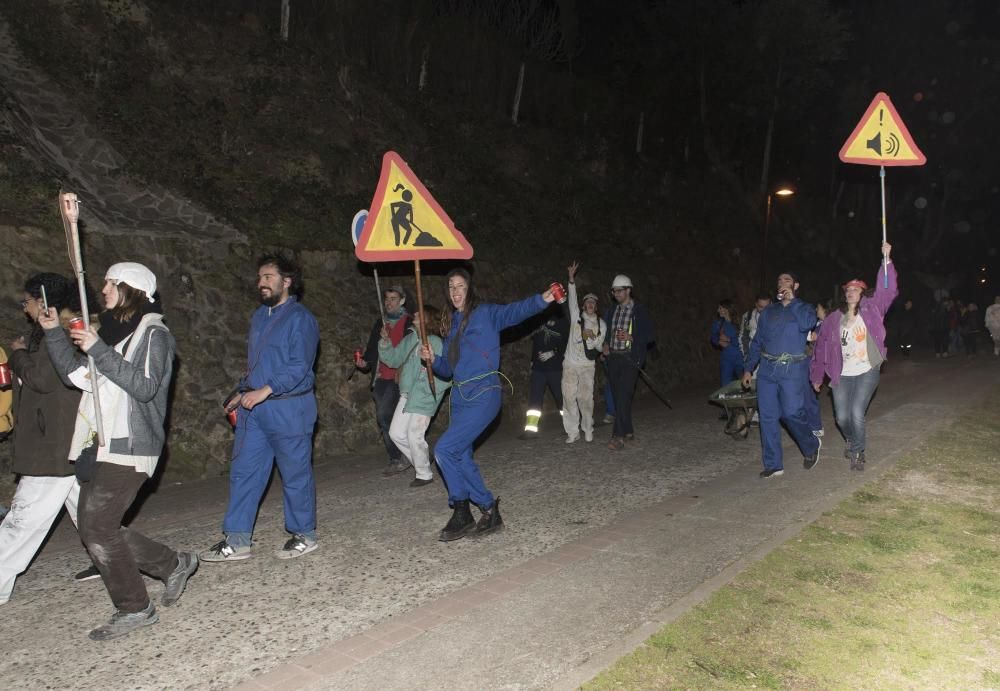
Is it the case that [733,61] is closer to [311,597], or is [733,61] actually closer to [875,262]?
[875,262]

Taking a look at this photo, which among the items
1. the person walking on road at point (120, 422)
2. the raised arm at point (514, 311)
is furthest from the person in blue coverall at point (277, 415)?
the raised arm at point (514, 311)

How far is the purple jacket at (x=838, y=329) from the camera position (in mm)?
7812

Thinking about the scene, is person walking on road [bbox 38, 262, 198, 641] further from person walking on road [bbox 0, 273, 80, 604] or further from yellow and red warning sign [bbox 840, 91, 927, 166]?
yellow and red warning sign [bbox 840, 91, 927, 166]

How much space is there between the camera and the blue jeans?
7.82 m

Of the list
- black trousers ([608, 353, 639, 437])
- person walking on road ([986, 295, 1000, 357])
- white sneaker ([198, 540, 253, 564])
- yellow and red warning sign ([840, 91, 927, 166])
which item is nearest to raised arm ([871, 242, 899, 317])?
yellow and red warning sign ([840, 91, 927, 166])

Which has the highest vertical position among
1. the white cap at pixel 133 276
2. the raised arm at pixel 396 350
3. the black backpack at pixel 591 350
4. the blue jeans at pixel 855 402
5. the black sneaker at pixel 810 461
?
the white cap at pixel 133 276

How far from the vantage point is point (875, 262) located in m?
40.2

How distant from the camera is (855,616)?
4.23 meters

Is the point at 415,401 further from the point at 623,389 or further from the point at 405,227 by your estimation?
the point at 623,389

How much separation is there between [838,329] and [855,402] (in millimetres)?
757

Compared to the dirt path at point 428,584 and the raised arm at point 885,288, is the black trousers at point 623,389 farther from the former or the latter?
the raised arm at point 885,288

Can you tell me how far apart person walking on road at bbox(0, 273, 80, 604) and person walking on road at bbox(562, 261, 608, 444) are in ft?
20.7

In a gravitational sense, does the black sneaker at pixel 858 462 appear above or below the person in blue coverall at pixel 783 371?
below

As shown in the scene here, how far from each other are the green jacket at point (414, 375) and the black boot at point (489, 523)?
1538mm
